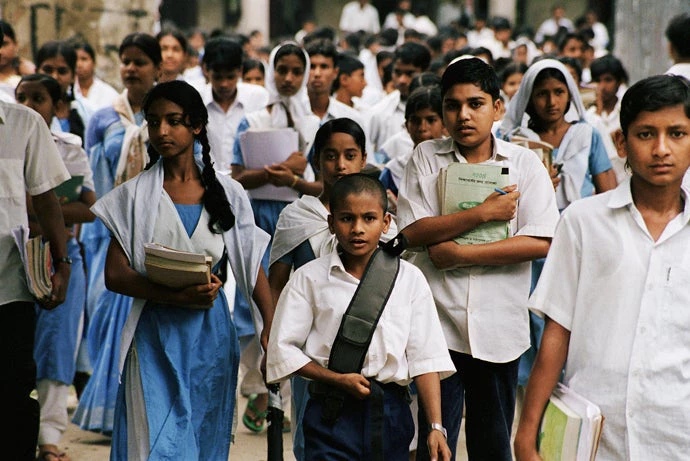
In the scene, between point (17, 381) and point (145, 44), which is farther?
point (145, 44)

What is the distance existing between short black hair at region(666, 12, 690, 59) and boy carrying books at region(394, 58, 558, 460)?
6.29 feet

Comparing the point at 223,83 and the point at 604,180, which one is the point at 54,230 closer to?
the point at 223,83

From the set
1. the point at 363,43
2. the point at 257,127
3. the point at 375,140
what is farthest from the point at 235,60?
the point at 363,43

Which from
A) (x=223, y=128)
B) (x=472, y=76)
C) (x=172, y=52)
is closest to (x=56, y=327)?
(x=223, y=128)

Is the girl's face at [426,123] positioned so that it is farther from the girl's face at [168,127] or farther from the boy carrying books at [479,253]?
the girl's face at [168,127]

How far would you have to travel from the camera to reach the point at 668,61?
39.6 feet

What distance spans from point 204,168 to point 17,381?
46.3 inches

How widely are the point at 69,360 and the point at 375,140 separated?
3.28 metres

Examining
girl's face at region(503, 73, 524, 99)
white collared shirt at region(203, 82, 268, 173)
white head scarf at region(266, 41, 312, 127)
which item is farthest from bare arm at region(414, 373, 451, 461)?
girl's face at region(503, 73, 524, 99)

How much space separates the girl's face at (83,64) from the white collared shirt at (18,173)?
159 inches

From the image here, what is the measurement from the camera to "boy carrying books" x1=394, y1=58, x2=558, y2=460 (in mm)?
4535

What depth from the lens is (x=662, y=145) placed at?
331 centimetres

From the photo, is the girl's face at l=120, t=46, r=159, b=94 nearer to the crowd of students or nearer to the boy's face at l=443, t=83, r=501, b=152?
the crowd of students

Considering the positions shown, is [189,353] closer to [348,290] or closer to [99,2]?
[348,290]
